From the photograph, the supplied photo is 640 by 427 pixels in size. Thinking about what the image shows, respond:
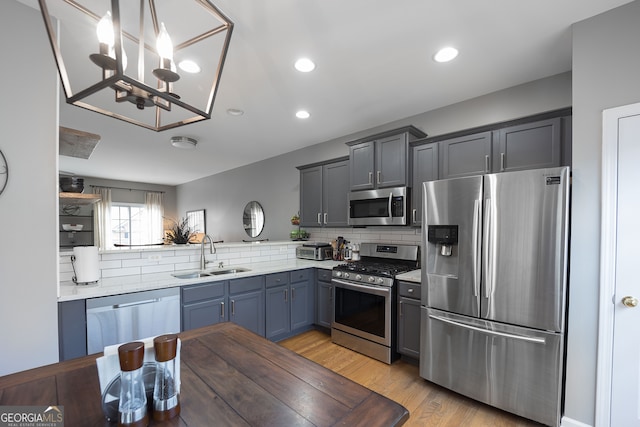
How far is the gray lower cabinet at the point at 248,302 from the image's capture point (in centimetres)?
289

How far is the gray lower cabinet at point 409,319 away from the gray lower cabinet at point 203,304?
1.76 meters

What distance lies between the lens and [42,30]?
5.80ft

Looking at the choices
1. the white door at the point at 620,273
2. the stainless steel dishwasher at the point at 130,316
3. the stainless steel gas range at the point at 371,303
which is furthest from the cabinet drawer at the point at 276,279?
the white door at the point at 620,273

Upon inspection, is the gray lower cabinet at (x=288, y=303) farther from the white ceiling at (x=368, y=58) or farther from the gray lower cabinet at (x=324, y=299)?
the white ceiling at (x=368, y=58)

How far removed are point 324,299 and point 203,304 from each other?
145 cm

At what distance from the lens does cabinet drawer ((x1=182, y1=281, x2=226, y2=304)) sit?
2.57 meters

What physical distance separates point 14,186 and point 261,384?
1934 millimetres

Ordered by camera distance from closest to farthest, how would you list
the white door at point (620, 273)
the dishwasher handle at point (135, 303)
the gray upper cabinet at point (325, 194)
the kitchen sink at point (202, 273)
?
the white door at point (620, 273)
the dishwasher handle at point (135, 303)
the kitchen sink at point (202, 273)
the gray upper cabinet at point (325, 194)

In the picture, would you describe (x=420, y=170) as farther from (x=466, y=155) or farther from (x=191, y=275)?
(x=191, y=275)

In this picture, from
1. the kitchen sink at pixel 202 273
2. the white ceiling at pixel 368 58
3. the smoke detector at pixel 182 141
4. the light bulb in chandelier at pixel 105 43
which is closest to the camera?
the light bulb in chandelier at pixel 105 43

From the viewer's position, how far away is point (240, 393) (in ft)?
3.14

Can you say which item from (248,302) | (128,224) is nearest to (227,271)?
(248,302)

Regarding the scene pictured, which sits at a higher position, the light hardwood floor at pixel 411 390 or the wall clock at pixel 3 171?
the wall clock at pixel 3 171

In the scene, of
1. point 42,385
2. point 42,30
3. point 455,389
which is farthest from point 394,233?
point 42,30
